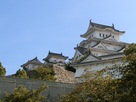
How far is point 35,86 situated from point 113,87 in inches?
229

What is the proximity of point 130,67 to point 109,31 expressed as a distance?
41186 mm

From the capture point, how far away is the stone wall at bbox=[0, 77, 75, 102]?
14891 mm

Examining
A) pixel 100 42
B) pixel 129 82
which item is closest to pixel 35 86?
pixel 129 82

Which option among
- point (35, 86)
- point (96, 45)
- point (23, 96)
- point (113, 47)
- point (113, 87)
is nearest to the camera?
point (113, 87)

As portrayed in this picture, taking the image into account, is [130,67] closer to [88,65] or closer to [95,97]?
[95,97]

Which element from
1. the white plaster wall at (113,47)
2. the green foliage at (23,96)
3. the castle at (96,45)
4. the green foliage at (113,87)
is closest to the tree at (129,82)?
the green foliage at (113,87)

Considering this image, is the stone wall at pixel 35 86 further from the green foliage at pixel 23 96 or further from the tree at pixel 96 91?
the tree at pixel 96 91

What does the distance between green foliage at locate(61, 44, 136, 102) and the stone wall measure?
348 centimetres

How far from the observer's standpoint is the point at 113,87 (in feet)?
34.7

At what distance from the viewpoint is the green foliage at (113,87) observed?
1016 cm

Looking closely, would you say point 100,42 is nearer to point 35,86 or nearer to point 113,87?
point 35,86

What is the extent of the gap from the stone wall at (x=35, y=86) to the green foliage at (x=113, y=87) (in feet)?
11.4

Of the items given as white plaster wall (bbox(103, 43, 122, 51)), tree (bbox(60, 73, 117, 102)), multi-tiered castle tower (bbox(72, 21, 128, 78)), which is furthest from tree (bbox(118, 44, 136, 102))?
white plaster wall (bbox(103, 43, 122, 51))

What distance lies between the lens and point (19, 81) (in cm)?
1524
